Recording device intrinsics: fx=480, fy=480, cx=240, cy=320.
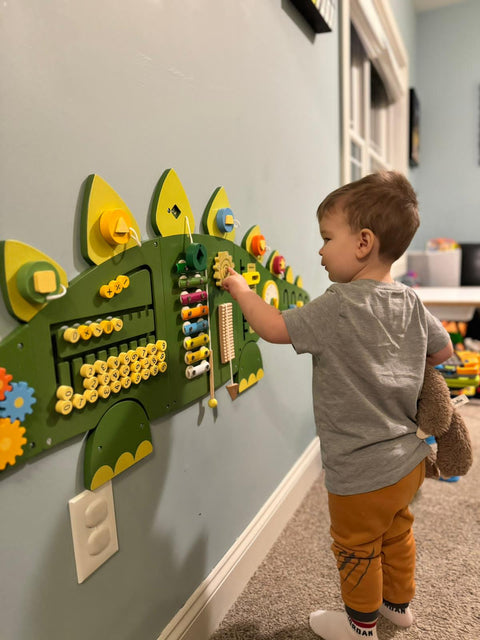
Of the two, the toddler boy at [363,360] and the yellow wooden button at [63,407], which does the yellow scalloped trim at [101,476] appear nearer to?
the yellow wooden button at [63,407]

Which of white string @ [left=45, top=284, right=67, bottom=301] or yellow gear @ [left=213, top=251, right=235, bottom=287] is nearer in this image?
white string @ [left=45, top=284, right=67, bottom=301]

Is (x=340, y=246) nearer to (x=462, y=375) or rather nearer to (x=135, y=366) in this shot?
(x=135, y=366)

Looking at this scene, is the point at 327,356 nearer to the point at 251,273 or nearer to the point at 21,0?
the point at 251,273

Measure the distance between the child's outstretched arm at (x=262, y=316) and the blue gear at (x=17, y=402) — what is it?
364 mm

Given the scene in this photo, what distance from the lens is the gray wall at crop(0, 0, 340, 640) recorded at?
538 mm

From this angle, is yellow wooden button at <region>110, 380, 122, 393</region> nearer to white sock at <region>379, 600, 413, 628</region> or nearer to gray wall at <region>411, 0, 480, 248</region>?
white sock at <region>379, 600, 413, 628</region>

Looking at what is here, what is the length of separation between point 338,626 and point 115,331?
27.7 inches

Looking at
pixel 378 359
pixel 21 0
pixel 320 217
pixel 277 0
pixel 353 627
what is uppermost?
pixel 277 0

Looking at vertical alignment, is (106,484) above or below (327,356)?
below

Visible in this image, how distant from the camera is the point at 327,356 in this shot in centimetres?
77

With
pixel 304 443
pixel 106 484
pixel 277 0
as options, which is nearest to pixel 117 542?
pixel 106 484

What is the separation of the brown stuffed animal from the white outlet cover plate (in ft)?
1.74

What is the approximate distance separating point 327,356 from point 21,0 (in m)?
0.60

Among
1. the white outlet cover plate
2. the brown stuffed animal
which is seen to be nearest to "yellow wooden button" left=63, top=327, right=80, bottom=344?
the white outlet cover plate
